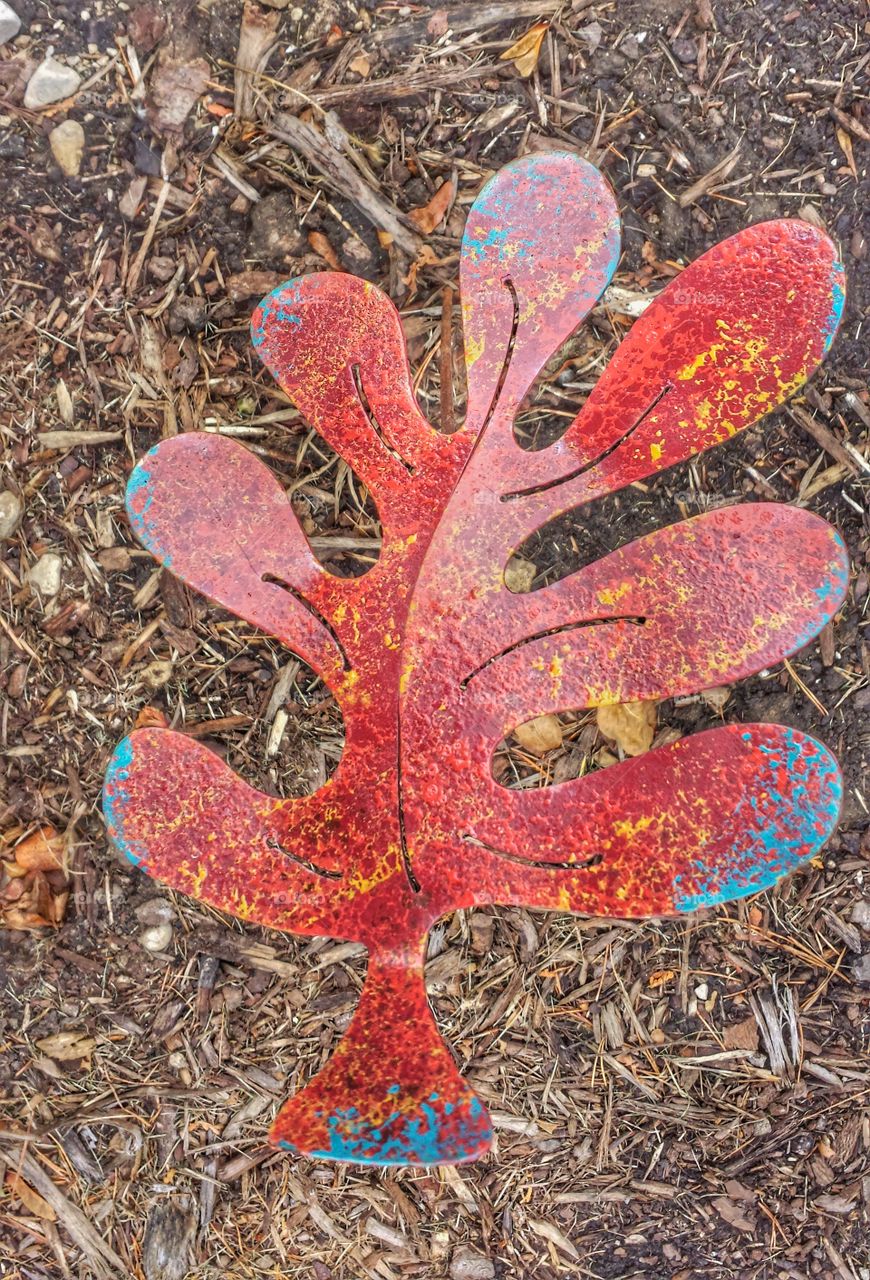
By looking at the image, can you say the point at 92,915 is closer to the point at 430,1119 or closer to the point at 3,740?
the point at 3,740

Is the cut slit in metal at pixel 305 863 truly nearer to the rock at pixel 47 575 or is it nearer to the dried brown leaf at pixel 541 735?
the dried brown leaf at pixel 541 735

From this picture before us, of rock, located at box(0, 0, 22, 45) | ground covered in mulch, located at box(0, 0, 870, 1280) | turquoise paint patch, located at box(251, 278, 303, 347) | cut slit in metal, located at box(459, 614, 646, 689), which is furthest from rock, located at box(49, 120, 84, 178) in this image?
cut slit in metal, located at box(459, 614, 646, 689)

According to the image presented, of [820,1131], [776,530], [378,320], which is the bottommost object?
[820,1131]

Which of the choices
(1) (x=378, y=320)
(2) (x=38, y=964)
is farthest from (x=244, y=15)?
(2) (x=38, y=964)

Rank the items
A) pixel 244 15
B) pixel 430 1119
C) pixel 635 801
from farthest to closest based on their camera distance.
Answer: pixel 244 15 < pixel 635 801 < pixel 430 1119

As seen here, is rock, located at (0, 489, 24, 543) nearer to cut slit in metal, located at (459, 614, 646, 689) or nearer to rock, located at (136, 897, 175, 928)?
rock, located at (136, 897, 175, 928)

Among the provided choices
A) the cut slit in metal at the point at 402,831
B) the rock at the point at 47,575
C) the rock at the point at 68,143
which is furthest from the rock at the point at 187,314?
the cut slit in metal at the point at 402,831
